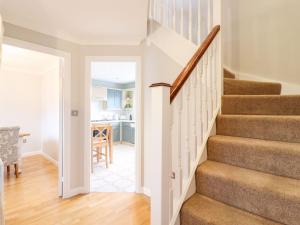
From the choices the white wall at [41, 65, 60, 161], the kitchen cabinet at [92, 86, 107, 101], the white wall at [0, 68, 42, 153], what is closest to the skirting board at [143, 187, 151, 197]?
the white wall at [41, 65, 60, 161]

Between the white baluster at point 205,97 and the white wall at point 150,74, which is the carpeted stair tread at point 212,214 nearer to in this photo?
the white baluster at point 205,97

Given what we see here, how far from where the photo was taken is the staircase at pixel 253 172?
1088 millimetres

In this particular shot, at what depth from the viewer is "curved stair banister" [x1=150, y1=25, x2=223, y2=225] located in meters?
1.25

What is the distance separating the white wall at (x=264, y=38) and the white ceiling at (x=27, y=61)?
330 centimetres

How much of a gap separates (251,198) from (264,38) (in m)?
2.26

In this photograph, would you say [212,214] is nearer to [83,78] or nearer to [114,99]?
[83,78]

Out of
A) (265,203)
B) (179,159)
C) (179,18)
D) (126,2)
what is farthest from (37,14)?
(265,203)

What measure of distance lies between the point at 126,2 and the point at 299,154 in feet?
6.18

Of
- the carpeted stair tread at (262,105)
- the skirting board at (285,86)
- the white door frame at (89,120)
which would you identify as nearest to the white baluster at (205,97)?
the carpeted stair tread at (262,105)

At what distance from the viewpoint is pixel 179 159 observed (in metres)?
1.35

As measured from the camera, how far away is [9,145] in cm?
312

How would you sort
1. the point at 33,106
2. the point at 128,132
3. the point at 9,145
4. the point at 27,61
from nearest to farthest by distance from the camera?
the point at 9,145
the point at 27,61
the point at 33,106
the point at 128,132

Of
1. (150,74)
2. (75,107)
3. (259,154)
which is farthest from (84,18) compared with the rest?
(259,154)

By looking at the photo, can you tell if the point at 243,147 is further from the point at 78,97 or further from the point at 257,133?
the point at 78,97
